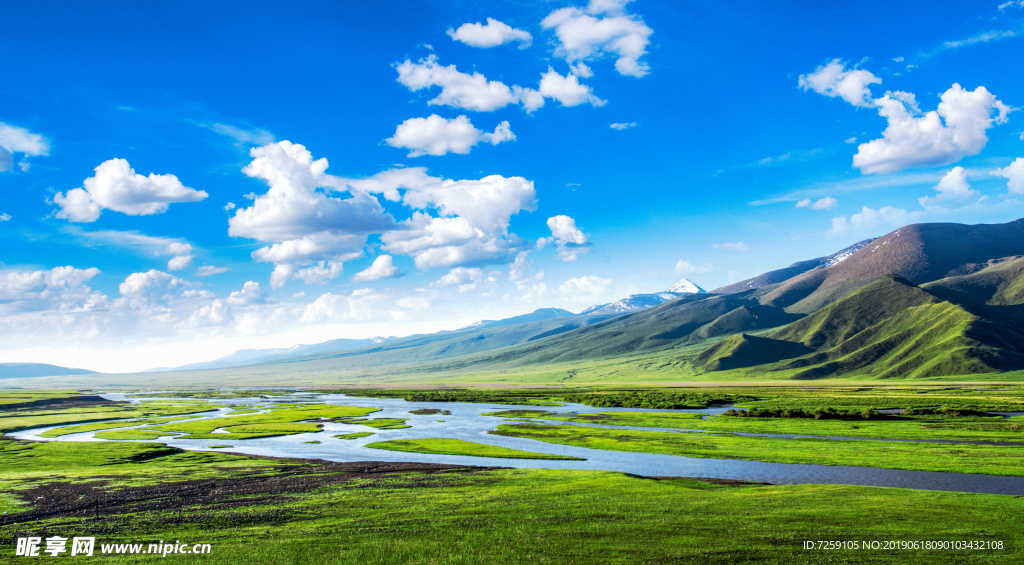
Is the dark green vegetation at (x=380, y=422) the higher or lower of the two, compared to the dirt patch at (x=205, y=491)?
lower

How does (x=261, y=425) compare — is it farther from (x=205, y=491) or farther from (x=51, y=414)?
(x=51, y=414)

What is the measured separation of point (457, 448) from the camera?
75.6 metres

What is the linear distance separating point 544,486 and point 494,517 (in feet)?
39.8

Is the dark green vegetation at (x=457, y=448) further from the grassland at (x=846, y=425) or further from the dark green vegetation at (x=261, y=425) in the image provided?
the grassland at (x=846, y=425)

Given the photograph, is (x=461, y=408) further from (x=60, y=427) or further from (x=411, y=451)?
(x=60, y=427)

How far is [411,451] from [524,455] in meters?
17.5

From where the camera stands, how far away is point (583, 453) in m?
70.8

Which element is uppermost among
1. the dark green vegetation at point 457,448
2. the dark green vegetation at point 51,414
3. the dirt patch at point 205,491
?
the dirt patch at point 205,491

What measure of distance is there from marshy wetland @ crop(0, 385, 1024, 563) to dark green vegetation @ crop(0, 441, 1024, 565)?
0.20m

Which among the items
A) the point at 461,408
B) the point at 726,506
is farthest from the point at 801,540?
the point at 461,408

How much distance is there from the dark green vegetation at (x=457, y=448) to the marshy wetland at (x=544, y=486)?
17.2 inches

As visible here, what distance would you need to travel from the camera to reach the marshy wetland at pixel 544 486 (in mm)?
30359

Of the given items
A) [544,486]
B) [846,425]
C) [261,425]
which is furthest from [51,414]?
[846,425]

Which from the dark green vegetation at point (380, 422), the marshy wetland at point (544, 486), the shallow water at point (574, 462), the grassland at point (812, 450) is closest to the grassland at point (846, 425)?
the marshy wetland at point (544, 486)
